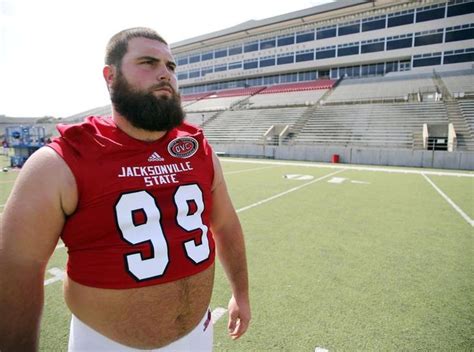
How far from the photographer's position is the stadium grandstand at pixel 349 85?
2138 centimetres

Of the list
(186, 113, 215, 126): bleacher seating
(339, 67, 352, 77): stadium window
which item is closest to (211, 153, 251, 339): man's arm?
(186, 113, 215, 126): bleacher seating

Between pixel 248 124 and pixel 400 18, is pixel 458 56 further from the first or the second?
pixel 248 124

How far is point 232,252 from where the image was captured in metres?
1.83

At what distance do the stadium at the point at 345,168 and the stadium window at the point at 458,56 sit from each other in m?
0.10

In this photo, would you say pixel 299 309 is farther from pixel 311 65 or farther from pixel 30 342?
pixel 311 65

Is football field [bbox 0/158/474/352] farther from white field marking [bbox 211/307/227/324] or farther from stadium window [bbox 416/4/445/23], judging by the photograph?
stadium window [bbox 416/4/445/23]

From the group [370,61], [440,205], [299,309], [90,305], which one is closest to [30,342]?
[90,305]

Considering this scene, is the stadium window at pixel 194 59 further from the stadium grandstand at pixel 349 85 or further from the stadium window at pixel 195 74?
the stadium grandstand at pixel 349 85

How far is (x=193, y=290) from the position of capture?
1.40 meters

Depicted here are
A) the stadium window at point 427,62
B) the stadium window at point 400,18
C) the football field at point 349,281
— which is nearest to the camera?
the football field at point 349,281

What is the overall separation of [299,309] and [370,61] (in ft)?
120

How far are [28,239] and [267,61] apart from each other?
42794 millimetres

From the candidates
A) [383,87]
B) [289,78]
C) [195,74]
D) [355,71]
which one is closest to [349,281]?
[383,87]

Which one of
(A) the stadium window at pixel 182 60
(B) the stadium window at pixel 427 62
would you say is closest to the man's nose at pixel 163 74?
(B) the stadium window at pixel 427 62
